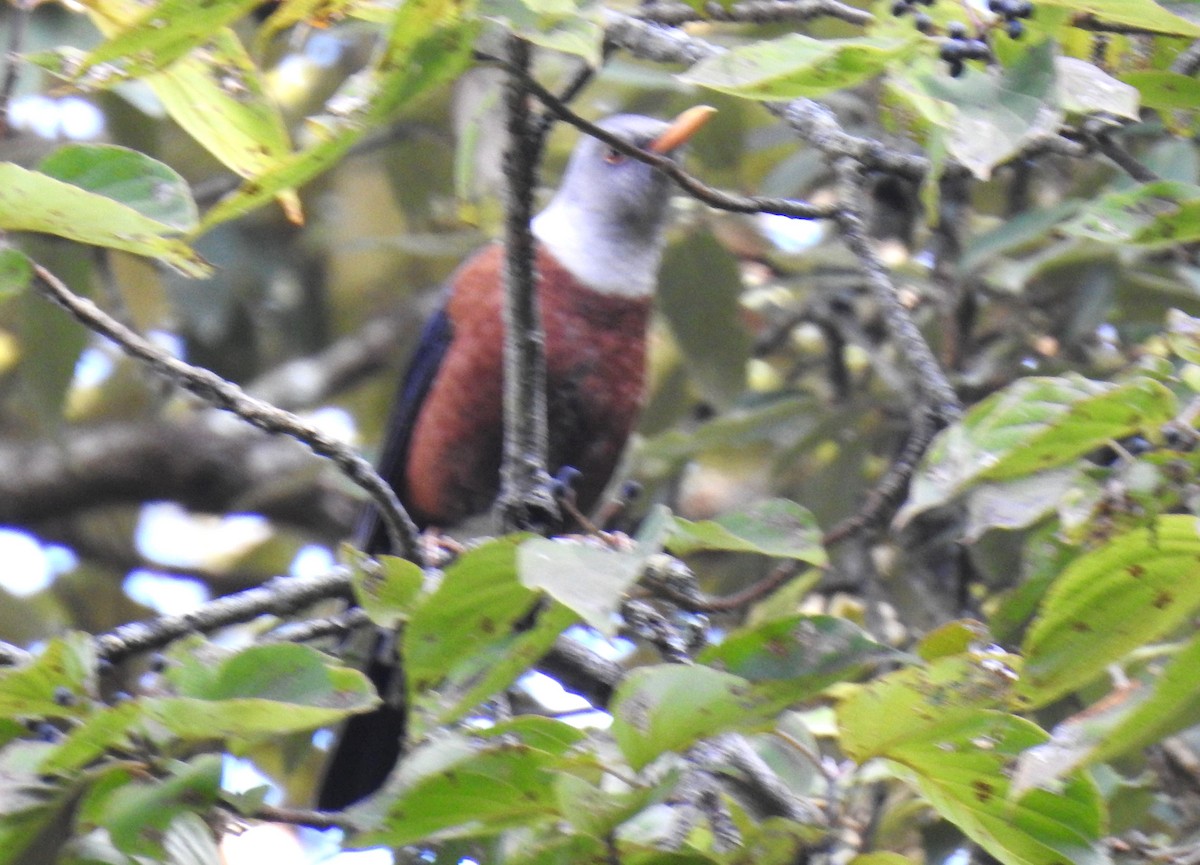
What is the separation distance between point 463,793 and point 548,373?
2126mm

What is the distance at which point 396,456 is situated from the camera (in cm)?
412

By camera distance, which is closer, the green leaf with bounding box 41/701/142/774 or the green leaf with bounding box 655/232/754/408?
the green leaf with bounding box 41/701/142/774

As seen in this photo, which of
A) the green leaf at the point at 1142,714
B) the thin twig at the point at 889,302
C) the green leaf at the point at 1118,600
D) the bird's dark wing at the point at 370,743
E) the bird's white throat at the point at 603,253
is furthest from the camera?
the bird's white throat at the point at 603,253

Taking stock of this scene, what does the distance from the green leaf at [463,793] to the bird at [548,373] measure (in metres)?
1.75

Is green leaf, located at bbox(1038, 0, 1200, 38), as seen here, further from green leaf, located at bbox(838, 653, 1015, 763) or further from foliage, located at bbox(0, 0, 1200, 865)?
green leaf, located at bbox(838, 653, 1015, 763)

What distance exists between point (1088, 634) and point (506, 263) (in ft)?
3.14

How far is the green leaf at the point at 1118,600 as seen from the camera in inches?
60.8

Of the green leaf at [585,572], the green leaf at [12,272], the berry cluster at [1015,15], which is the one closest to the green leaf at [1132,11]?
the berry cluster at [1015,15]

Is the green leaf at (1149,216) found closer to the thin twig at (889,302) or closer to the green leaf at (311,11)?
the thin twig at (889,302)

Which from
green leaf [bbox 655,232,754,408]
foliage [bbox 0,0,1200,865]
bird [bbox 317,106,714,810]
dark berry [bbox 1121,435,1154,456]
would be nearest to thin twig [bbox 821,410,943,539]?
foliage [bbox 0,0,1200,865]

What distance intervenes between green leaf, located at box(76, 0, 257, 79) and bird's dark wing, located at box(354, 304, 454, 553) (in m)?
2.37

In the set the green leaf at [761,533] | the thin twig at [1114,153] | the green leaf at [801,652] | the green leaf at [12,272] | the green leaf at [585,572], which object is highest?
the thin twig at [1114,153]

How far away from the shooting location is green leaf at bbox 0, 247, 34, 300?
1.65 m

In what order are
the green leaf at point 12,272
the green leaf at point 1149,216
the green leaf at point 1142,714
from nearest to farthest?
the green leaf at point 1142,714
the green leaf at point 12,272
the green leaf at point 1149,216
